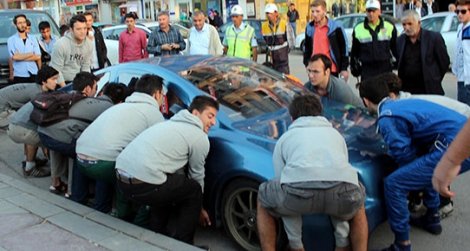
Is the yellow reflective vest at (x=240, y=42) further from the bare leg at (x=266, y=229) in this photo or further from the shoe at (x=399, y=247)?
the shoe at (x=399, y=247)

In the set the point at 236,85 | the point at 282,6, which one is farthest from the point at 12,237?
the point at 282,6

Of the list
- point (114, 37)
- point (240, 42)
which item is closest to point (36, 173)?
point (240, 42)

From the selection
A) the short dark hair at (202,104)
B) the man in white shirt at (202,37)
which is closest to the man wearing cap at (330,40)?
the man in white shirt at (202,37)

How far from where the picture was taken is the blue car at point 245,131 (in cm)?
358

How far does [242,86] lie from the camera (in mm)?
4629

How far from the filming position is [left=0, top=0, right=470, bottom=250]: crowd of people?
327cm

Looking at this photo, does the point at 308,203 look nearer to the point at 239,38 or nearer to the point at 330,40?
the point at 330,40

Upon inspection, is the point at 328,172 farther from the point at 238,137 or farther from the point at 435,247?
the point at 435,247

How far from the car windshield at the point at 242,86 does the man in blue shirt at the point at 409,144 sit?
1.10 meters

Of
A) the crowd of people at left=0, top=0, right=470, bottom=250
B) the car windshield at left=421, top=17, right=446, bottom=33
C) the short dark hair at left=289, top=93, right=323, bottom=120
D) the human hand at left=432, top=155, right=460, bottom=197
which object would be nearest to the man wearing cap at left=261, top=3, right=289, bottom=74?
the crowd of people at left=0, top=0, right=470, bottom=250

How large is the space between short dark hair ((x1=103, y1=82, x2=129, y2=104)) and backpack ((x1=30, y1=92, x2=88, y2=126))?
260mm

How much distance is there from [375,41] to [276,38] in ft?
6.55

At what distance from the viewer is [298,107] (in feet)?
11.6

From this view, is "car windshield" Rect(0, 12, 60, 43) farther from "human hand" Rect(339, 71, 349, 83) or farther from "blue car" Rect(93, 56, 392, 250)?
"blue car" Rect(93, 56, 392, 250)
